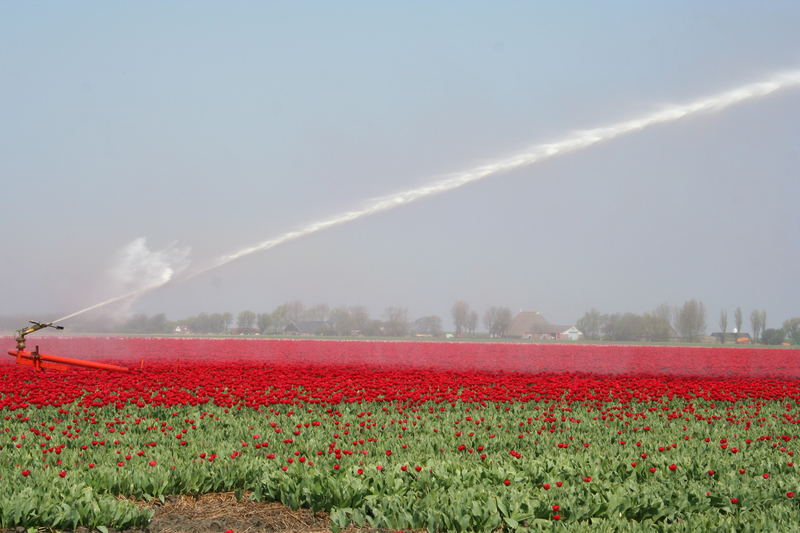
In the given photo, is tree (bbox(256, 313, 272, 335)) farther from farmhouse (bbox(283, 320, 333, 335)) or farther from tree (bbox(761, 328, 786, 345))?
tree (bbox(761, 328, 786, 345))

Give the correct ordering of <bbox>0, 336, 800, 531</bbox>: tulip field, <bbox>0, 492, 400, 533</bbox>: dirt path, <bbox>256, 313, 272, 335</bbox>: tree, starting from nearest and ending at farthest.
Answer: <bbox>0, 336, 800, 531</bbox>: tulip field → <bbox>0, 492, 400, 533</bbox>: dirt path → <bbox>256, 313, 272, 335</bbox>: tree

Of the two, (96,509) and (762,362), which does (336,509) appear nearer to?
(96,509)

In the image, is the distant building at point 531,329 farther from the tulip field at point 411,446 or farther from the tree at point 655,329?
the tulip field at point 411,446

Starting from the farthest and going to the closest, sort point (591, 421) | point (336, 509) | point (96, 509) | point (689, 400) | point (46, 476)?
point (689, 400)
point (591, 421)
point (46, 476)
point (336, 509)
point (96, 509)

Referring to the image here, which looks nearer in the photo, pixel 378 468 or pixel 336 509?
pixel 336 509

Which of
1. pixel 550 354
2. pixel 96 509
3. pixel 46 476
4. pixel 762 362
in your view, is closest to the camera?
pixel 96 509

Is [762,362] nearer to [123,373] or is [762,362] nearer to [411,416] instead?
[411,416]

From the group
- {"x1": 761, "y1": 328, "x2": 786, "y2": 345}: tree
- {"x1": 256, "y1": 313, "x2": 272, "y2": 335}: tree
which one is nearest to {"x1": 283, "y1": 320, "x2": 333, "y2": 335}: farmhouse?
{"x1": 256, "y1": 313, "x2": 272, "y2": 335}: tree

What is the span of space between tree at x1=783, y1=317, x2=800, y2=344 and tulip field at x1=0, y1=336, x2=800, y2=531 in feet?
238

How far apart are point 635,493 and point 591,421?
17.6 ft

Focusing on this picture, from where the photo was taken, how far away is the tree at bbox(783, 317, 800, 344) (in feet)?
272

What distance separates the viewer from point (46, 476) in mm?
7668

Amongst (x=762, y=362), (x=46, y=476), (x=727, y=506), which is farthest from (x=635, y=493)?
(x=762, y=362)

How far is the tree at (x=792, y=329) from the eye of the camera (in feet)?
272
